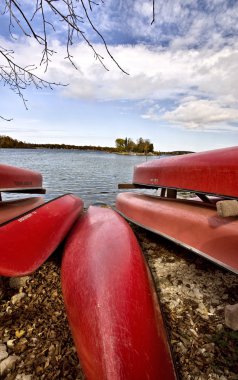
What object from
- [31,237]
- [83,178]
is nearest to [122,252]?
[31,237]

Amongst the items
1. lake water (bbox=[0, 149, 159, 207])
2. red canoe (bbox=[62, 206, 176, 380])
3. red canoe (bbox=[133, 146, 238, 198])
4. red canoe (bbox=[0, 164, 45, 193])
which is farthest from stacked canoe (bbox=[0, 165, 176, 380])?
lake water (bbox=[0, 149, 159, 207])

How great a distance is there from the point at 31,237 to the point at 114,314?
1523 mm

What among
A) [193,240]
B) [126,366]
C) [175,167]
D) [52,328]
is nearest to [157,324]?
[126,366]

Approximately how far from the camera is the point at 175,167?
14.4 ft

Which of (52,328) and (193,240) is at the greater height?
(193,240)

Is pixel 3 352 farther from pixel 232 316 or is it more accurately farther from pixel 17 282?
pixel 232 316

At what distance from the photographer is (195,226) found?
3.39 metres

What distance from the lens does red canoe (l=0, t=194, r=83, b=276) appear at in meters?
2.38

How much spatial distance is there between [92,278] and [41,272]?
52.8 inches

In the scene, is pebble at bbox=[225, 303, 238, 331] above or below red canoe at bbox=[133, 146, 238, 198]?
below

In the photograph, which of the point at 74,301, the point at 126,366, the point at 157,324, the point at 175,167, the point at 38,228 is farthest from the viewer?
the point at 175,167

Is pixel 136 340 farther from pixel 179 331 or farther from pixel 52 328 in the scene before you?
pixel 52 328

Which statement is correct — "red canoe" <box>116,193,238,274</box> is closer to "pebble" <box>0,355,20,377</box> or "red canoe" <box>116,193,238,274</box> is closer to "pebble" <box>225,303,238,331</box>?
"pebble" <box>225,303,238,331</box>

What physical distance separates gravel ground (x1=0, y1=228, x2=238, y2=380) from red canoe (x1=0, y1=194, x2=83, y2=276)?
1.49 feet
